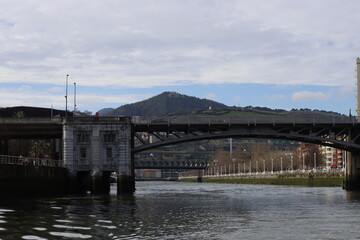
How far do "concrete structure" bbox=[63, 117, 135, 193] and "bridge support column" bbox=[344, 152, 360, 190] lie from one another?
3831 cm

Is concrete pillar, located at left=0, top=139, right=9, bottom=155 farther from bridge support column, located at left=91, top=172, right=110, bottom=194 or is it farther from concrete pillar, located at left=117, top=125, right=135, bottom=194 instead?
concrete pillar, located at left=117, top=125, right=135, bottom=194

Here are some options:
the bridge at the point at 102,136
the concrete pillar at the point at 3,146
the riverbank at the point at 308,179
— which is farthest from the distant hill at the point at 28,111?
the riverbank at the point at 308,179

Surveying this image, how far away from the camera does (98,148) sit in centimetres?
9794

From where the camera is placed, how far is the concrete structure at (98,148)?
97.4m

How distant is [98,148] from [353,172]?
147 ft

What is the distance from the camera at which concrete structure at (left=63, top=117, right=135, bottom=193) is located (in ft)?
320

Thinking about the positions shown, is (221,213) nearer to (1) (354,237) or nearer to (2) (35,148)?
(1) (354,237)

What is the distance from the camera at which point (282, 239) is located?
32.7 metres

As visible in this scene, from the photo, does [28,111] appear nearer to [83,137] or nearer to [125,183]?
[83,137]

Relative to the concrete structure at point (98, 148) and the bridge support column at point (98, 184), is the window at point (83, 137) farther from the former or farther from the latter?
the bridge support column at point (98, 184)

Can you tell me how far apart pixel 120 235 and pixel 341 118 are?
3104 inches

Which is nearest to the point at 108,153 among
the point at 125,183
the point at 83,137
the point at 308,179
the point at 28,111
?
the point at 83,137

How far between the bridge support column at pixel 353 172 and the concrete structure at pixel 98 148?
126 feet

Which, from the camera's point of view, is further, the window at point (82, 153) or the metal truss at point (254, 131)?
the metal truss at point (254, 131)
